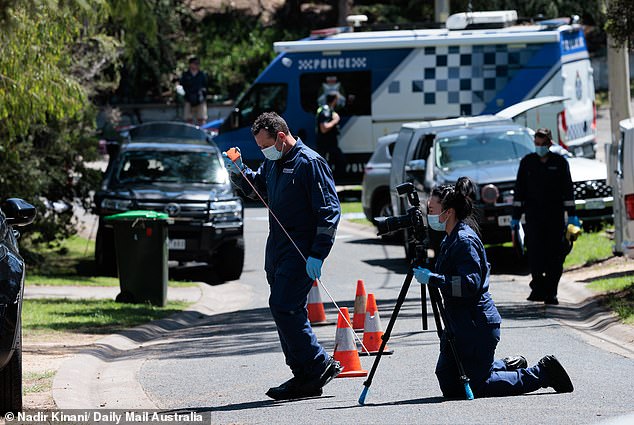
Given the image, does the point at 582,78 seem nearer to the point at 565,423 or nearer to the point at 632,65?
the point at 632,65

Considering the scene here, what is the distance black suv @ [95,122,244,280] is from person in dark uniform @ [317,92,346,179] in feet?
22.6

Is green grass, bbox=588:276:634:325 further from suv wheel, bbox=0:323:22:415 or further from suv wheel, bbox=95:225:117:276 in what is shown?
suv wheel, bbox=95:225:117:276

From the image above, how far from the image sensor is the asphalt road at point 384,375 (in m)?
8.11

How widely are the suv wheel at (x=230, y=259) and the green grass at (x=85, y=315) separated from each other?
2505 millimetres

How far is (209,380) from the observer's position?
10023mm

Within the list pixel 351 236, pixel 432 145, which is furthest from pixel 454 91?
pixel 432 145

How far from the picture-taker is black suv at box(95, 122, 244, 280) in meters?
18.0

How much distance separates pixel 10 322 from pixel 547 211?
7610mm

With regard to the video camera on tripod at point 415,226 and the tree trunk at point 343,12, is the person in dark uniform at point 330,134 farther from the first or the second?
the video camera on tripod at point 415,226

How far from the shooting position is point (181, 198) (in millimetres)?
18219

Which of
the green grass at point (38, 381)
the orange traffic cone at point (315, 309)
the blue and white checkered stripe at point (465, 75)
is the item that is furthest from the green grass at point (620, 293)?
the blue and white checkered stripe at point (465, 75)

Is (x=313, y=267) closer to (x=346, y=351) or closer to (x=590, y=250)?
(x=346, y=351)

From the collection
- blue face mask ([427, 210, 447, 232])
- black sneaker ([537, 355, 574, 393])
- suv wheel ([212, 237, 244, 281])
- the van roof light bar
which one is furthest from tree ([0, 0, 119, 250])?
the van roof light bar

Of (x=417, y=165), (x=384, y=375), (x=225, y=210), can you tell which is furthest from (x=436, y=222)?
(x=225, y=210)
